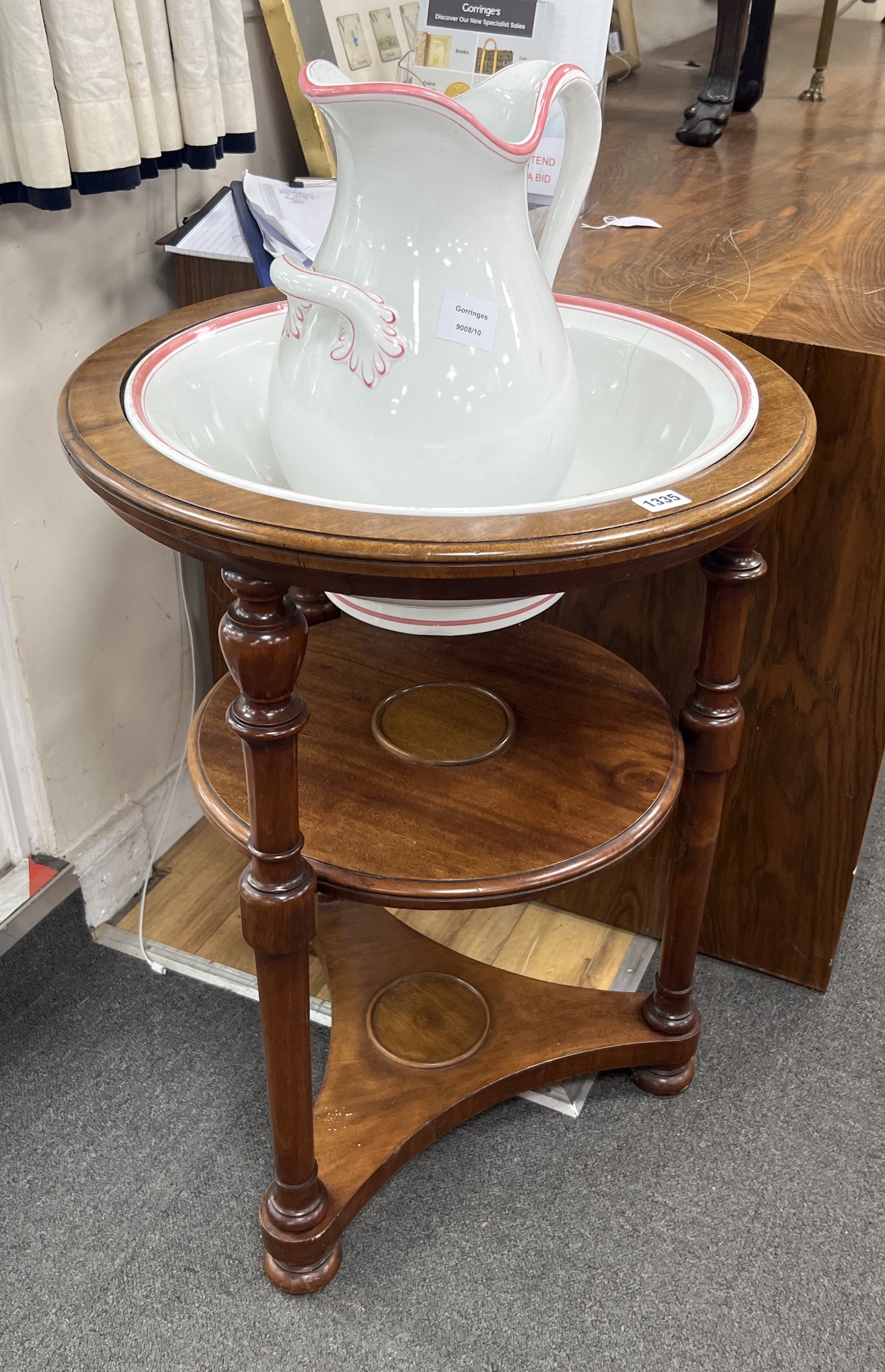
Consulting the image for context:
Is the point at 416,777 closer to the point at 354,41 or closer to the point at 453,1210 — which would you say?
the point at 453,1210

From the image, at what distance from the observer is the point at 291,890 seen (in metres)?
0.83

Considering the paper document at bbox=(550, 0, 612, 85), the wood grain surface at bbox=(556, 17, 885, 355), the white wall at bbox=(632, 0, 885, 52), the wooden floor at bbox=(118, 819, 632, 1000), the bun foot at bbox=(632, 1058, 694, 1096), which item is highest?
the paper document at bbox=(550, 0, 612, 85)

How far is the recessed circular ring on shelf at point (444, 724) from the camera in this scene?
1007 mm

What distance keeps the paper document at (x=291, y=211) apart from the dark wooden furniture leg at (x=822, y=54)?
1315mm

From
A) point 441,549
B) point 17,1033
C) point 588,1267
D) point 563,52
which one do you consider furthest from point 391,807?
point 563,52

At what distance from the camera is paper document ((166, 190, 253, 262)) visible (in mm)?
1183

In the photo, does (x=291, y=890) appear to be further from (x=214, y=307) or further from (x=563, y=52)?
(x=563, y=52)

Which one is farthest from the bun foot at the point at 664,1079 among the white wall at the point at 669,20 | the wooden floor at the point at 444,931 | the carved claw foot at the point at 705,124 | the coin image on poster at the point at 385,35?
the white wall at the point at 669,20

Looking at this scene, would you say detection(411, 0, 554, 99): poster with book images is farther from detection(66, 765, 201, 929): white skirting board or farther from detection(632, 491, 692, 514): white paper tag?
detection(66, 765, 201, 929): white skirting board

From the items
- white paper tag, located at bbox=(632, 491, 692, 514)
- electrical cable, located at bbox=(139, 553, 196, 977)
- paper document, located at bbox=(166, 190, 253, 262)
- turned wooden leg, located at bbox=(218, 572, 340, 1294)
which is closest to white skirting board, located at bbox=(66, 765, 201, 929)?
electrical cable, located at bbox=(139, 553, 196, 977)

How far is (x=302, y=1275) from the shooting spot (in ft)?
3.33

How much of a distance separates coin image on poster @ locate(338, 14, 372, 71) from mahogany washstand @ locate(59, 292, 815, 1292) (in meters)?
0.53

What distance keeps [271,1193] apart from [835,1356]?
0.49 meters

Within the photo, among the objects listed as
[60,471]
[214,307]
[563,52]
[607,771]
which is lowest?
[607,771]
